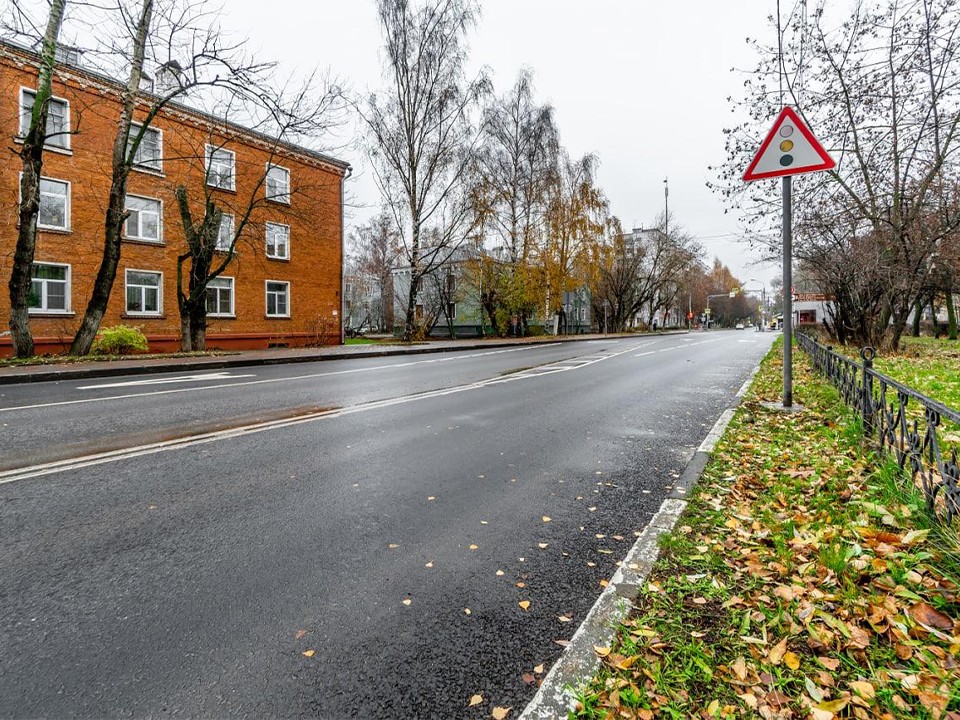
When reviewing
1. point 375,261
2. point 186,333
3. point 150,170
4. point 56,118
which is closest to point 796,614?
point 186,333

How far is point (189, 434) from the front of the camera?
5.89 metres

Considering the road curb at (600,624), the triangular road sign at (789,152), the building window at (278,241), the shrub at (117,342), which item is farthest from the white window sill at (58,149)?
the road curb at (600,624)

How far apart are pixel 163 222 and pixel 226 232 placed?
254 cm

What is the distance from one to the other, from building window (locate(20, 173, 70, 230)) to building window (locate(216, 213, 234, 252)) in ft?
17.7

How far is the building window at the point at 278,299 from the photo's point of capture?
2534cm

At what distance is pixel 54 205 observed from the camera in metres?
18.6

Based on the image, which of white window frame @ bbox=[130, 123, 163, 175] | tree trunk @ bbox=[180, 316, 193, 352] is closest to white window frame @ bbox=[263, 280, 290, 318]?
tree trunk @ bbox=[180, 316, 193, 352]

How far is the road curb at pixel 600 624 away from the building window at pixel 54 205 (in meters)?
23.3

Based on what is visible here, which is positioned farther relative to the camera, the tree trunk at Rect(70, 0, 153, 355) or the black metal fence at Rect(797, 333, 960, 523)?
the tree trunk at Rect(70, 0, 153, 355)

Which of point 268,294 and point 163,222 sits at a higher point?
point 163,222

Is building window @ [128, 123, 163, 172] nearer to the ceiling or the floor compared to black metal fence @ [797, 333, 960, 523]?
nearer to the ceiling

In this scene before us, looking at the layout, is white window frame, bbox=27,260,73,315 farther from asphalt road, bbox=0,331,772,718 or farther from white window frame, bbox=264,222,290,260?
asphalt road, bbox=0,331,772,718

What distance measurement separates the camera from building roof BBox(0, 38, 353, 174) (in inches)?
640

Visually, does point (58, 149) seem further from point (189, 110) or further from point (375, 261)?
point (375, 261)
